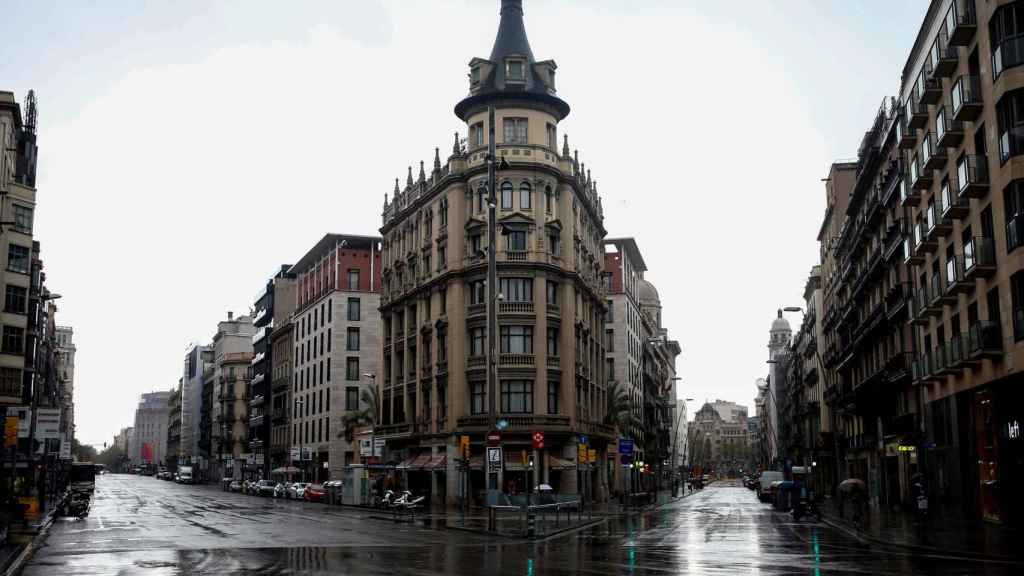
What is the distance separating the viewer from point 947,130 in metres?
39.3

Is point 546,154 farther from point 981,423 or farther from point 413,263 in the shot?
point 981,423

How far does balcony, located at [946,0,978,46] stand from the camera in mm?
36344

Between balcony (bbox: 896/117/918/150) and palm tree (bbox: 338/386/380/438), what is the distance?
44.4 m

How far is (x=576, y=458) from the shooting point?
211ft

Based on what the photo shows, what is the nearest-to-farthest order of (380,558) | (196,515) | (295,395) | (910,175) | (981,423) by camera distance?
(380,558) → (981,423) → (910,175) → (196,515) → (295,395)

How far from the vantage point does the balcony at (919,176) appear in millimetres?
44006

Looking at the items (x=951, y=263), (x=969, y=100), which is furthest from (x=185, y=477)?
(x=969, y=100)

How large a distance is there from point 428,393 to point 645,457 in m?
50.3

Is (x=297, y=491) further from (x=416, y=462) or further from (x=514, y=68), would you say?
(x=514, y=68)

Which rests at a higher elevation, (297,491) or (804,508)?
(804,508)

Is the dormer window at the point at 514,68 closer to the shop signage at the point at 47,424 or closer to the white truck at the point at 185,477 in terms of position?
the shop signage at the point at 47,424

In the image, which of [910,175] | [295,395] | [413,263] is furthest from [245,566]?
[295,395]

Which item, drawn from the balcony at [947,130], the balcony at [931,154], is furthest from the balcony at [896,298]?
the balcony at [947,130]

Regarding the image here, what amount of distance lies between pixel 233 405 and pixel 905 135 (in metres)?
118
